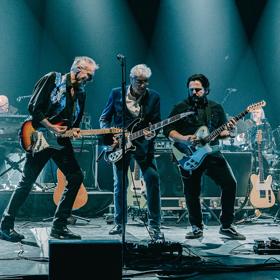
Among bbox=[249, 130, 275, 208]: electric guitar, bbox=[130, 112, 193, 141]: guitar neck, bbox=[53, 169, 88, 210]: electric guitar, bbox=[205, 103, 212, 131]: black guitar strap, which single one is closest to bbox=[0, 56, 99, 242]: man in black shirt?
bbox=[130, 112, 193, 141]: guitar neck

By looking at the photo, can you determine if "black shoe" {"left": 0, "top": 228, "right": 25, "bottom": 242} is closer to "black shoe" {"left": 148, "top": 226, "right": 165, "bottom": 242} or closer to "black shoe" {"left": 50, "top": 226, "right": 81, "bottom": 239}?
"black shoe" {"left": 50, "top": 226, "right": 81, "bottom": 239}

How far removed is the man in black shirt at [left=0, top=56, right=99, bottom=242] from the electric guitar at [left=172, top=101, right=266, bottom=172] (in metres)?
1.41

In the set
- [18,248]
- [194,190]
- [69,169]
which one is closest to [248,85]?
[194,190]

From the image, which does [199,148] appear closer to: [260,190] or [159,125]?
[159,125]

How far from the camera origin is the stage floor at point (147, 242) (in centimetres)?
454

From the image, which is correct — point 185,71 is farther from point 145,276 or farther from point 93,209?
point 145,276

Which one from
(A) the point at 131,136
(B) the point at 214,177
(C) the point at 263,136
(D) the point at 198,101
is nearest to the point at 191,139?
(D) the point at 198,101

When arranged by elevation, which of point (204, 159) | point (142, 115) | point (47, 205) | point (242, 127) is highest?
point (242, 127)

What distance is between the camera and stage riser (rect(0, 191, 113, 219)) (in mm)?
8718

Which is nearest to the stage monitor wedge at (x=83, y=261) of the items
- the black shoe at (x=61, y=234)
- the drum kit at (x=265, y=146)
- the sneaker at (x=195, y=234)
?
the black shoe at (x=61, y=234)

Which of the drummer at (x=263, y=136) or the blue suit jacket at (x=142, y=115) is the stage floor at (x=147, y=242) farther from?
the drummer at (x=263, y=136)

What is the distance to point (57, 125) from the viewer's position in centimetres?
607

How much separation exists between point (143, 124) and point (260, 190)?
11.9 feet

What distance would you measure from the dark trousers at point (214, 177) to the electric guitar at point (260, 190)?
8.53ft
